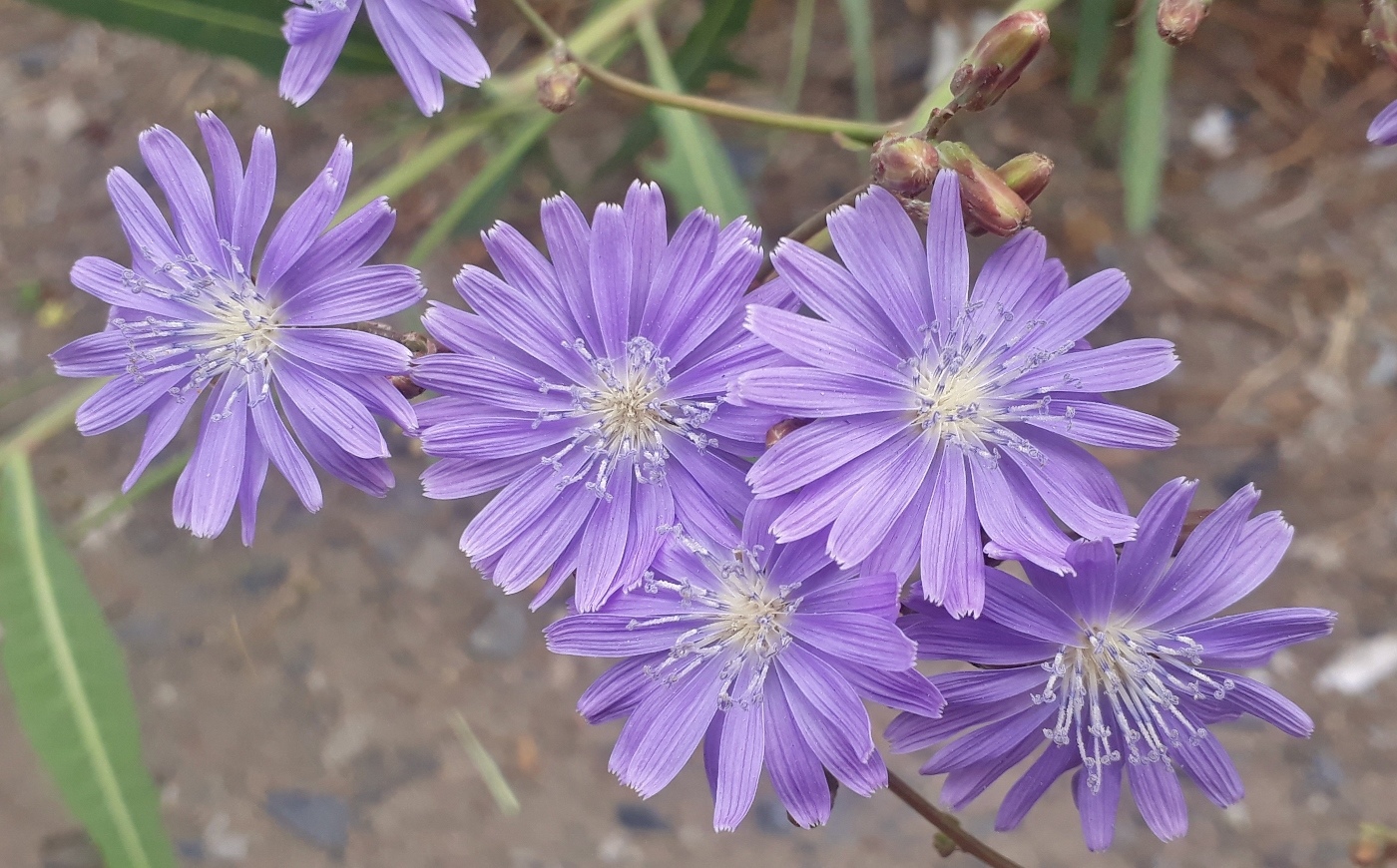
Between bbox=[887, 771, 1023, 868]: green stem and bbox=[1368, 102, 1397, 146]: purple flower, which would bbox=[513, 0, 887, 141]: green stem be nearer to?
bbox=[1368, 102, 1397, 146]: purple flower

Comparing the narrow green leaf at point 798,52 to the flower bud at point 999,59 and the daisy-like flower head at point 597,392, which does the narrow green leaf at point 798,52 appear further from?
the daisy-like flower head at point 597,392

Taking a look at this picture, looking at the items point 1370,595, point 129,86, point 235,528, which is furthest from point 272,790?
point 1370,595

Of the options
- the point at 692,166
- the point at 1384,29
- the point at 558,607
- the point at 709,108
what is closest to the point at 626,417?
the point at 709,108

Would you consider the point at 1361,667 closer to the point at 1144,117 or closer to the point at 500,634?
the point at 1144,117

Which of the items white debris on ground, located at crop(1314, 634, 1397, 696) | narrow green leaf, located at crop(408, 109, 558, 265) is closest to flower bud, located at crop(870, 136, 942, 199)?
narrow green leaf, located at crop(408, 109, 558, 265)

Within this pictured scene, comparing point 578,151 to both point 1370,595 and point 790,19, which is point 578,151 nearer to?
point 790,19
